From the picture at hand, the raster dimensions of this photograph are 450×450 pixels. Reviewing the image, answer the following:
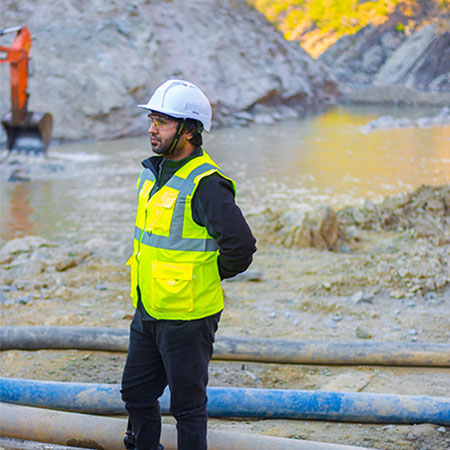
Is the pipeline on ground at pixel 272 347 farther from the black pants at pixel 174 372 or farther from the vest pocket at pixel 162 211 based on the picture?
the vest pocket at pixel 162 211

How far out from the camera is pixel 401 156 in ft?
57.9

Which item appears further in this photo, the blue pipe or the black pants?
the blue pipe

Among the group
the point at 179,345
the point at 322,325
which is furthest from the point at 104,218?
the point at 179,345

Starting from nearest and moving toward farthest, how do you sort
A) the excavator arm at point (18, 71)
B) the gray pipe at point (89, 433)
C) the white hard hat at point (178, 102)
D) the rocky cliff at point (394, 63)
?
the white hard hat at point (178, 102) → the gray pipe at point (89, 433) → the excavator arm at point (18, 71) → the rocky cliff at point (394, 63)

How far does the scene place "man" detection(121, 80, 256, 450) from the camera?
2.73 m

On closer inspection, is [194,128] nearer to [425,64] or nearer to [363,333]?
[363,333]

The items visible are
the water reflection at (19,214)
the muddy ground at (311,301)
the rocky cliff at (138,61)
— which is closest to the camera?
the muddy ground at (311,301)

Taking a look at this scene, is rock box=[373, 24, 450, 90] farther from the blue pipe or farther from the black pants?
the black pants

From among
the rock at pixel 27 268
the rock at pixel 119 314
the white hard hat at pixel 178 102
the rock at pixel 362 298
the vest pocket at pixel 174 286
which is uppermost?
the white hard hat at pixel 178 102

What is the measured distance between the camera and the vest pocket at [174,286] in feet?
8.96

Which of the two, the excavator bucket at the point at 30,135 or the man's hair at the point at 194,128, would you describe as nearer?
the man's hair at the point at 194,128

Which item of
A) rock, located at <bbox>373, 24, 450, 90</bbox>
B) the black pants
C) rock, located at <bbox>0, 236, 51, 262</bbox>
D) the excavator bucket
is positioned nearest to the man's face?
the black pants

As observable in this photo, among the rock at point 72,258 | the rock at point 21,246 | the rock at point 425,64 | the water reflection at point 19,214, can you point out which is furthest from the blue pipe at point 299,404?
the rock at point 425,64

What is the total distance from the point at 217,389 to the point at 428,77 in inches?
2010
